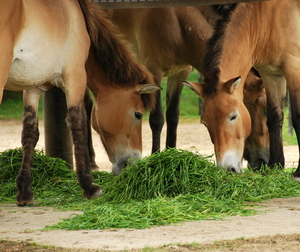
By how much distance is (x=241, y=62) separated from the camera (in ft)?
21.0

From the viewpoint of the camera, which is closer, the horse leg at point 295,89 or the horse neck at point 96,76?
the horse neck at point 96,76

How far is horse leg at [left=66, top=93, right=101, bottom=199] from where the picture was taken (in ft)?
17.0

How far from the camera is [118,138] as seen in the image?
6.11m

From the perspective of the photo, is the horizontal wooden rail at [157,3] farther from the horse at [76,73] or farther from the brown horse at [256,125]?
the brown horse at [256,125]

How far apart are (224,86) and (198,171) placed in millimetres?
1335

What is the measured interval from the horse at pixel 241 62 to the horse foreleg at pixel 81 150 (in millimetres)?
1442

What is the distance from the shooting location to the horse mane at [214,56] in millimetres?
6070

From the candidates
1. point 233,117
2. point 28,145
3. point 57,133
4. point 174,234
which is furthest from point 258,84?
point 174,234

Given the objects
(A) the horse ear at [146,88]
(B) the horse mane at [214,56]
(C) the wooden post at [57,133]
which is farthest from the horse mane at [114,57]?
(C) the wooden post at [57,133]

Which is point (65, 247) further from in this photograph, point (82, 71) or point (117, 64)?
point (117, 64)

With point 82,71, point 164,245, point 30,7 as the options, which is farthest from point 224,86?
point 164,245

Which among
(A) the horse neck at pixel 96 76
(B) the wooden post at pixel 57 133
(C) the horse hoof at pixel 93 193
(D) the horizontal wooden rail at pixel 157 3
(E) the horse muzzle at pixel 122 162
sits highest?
(D) the horizontal wooden rail at pixel 157 3

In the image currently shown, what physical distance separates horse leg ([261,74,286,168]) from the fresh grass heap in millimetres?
913

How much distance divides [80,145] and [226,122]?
5.51 ft
